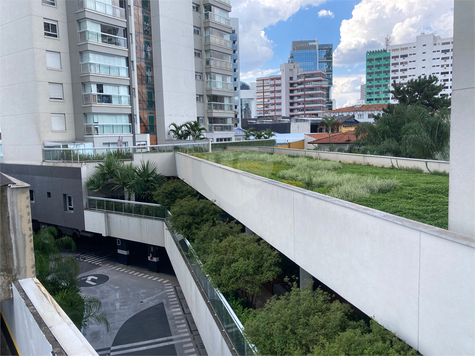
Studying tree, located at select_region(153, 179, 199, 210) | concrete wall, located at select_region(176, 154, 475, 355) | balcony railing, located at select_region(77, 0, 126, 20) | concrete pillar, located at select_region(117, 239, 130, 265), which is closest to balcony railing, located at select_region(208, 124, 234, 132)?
balcony railing, located at select_region(77, 0, 126, 20)

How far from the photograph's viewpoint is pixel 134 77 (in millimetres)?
36375

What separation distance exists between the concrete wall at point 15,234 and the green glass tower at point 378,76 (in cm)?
13714

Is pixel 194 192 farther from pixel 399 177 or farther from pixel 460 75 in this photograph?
pixel 460 75

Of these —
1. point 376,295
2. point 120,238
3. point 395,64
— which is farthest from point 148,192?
point 395,64

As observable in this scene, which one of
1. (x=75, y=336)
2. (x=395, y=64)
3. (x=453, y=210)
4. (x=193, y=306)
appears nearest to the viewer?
(x=453, y=210)

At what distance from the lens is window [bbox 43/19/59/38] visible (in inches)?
1146

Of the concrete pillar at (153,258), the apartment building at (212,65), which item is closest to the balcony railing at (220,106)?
the apartment building at (212,65)

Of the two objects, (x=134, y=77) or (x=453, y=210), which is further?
(x=134, y=77)

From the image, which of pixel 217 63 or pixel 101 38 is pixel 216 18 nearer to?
pixel 217 63

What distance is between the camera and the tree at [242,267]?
10773 millimetres

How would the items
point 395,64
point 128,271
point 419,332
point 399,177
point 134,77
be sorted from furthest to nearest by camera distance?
point 395,64 < point 134,77 < point 128,271 < point 399,177 < point 419,332

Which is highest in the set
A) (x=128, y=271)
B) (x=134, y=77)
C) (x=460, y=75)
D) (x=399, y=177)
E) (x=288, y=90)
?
(x=288, y=90)

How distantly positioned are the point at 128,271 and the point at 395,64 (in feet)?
409

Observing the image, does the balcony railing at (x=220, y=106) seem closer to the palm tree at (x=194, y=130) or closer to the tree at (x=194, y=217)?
the palm tree at (x=194, y=130)
